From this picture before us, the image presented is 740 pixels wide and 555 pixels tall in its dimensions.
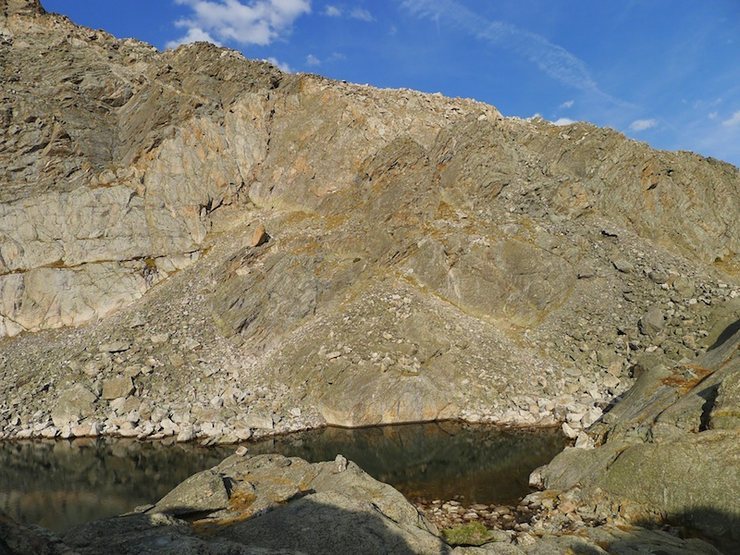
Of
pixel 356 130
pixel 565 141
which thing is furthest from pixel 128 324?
pixel 565 141

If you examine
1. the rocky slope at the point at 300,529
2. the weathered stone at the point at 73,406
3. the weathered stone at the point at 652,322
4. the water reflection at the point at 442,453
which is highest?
the weathered stone at the point at 73,406

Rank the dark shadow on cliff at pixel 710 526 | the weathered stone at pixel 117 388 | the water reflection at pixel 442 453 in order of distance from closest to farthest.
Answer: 1. the dark shadow on cliff at pixel 710 526
2. the water reflection at pixel 442 453
3. the weathered stone at pixel 117 388

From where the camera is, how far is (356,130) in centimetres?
5500

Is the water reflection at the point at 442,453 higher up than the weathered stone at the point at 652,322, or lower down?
lower down

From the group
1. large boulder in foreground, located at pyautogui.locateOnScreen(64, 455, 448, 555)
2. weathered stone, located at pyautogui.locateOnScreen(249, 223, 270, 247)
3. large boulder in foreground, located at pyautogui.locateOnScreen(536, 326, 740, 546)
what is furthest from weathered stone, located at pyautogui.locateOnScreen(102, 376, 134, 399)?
Answer: large boulder in foreground, located at pyautogui.locateOnScreen(536, 326, 740, 546)

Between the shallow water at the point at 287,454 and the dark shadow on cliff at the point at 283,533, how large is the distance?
961 centimetres

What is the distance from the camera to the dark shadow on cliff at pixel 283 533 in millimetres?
10344

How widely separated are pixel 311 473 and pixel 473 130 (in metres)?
44.1

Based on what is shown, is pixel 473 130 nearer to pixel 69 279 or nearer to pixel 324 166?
pixel 324 166

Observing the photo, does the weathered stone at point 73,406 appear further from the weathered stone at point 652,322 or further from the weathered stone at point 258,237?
the weathered stone at point 652,322

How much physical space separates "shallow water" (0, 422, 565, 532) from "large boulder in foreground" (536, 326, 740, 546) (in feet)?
11.5

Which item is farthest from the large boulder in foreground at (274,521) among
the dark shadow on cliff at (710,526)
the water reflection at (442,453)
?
the dark shadow on cliff at (710,526)

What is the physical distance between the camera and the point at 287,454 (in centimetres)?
2867

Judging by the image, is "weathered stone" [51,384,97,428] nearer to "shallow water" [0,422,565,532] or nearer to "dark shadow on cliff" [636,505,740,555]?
"shallow water" [0,422,565,532]
